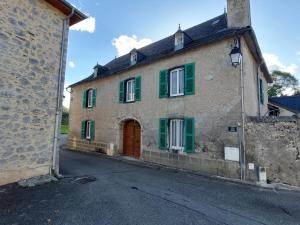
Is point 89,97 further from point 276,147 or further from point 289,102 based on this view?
point 289,102

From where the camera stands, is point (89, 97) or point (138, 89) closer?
point (138, 89)

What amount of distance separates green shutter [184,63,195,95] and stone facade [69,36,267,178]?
17 cm

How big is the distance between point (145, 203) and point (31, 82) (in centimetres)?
483

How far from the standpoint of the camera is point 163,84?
30.1 feet

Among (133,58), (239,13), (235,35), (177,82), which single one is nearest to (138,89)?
(133,58)

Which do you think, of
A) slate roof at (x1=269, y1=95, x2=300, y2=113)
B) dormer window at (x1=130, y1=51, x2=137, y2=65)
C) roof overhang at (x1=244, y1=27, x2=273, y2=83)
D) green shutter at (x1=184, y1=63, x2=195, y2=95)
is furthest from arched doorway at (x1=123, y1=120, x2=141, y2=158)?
slate roof at (x1=269, y1=95, x2=300, y2=113)

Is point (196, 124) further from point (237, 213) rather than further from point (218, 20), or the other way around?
point (218, 20)

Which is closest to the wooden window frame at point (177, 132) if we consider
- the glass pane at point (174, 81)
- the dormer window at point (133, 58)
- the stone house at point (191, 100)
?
the stone house at point (191, 100)

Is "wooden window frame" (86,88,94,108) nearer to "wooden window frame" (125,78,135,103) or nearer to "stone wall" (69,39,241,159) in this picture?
"stone wall" (69,39,241,159)

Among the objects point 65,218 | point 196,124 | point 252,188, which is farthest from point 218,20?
point 65,218

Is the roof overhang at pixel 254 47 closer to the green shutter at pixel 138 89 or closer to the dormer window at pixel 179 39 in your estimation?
the dormer window at pixel 179 39

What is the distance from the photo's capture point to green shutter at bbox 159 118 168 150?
8852 millimetres

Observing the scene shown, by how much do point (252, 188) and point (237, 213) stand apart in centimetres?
221

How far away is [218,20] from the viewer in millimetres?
9758
